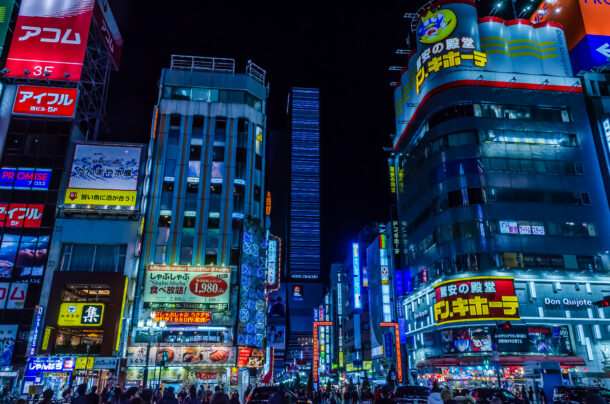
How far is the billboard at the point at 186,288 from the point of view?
39.9m

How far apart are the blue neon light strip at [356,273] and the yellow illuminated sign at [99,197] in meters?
39.6

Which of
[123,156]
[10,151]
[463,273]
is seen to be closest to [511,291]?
[463,273]

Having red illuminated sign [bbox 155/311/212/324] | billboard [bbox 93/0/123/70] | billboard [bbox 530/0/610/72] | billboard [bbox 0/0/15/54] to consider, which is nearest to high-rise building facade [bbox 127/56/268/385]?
red illuminated sign [bbox 155/311/212/324]

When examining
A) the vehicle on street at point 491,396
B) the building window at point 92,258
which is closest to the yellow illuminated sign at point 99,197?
the building window at point 92,258

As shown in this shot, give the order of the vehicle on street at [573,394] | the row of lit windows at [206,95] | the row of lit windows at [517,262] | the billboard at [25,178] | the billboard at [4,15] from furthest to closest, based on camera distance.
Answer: the row of lit windows at [206,95], the billboard at [4,15], the billboard at [25,178], the row of lit windows at [517,262], the vehicle on street at [573,394]

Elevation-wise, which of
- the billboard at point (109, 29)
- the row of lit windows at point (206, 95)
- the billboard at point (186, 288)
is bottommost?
the billboard at point (186, 288)

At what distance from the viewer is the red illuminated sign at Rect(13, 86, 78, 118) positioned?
44906 millimetres

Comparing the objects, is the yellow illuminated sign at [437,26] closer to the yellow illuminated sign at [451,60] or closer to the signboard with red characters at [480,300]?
the yellow illuminated sign at [451,60]

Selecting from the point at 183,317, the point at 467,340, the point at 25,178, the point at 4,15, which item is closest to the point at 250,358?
the point at 183,317

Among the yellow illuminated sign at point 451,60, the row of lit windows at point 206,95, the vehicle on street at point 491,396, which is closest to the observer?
the vehicle on street at point 491,396

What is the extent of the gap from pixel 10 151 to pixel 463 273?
45.4 metres

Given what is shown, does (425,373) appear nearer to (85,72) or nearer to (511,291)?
(511,291)

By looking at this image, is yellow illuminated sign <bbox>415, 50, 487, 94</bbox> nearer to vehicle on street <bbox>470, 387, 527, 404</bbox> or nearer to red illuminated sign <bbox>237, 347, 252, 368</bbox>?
vehicle on street <bbox>470, 387, 527, 404</bbox>

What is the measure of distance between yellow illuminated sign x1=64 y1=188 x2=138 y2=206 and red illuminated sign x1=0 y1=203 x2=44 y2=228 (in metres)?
3.44
